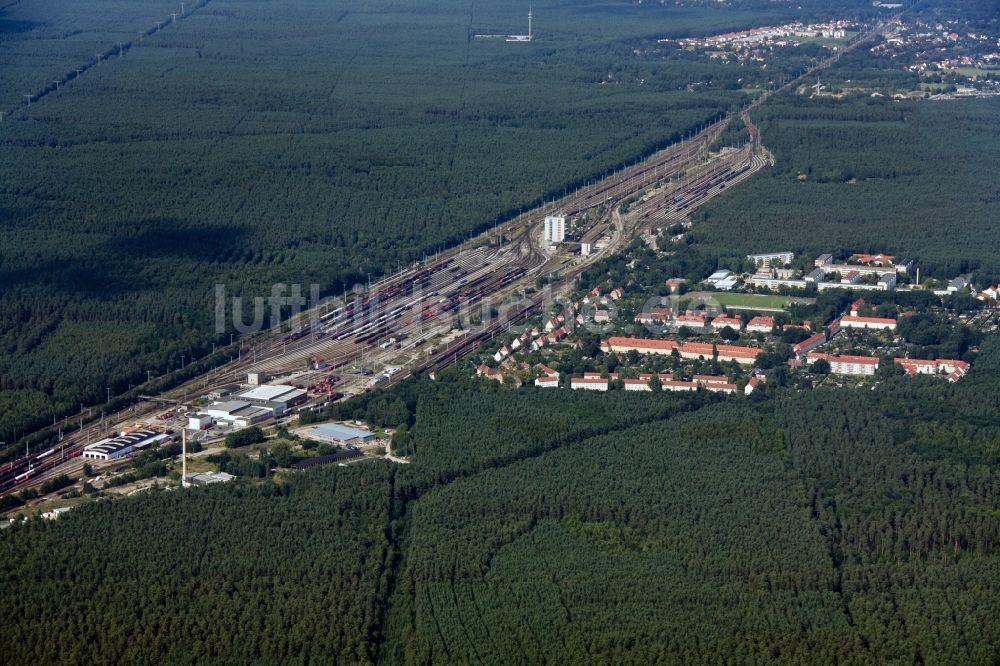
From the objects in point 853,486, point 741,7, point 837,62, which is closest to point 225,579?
point 853,486

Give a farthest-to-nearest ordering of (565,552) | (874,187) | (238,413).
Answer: (874,187) → (238,413) → (565,552)

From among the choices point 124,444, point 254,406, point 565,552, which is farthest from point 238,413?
point 565,552

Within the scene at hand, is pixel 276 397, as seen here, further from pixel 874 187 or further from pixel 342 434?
pixel 874 187

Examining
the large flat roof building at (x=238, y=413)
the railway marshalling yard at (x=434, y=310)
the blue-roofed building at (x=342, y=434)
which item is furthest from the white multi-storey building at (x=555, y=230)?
the blue-roofed building at (x=342, y=434)

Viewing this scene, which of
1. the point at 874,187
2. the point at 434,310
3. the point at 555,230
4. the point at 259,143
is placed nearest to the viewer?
the point at 434,310

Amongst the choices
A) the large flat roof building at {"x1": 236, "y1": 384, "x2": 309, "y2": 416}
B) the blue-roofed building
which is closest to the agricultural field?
the large flat roof building at {"x1": 236, "y1": 384, "x2": 309, "y2": 416}

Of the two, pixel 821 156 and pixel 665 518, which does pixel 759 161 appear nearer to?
pixel 821 156

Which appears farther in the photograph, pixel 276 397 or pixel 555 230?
pixel 555 230
